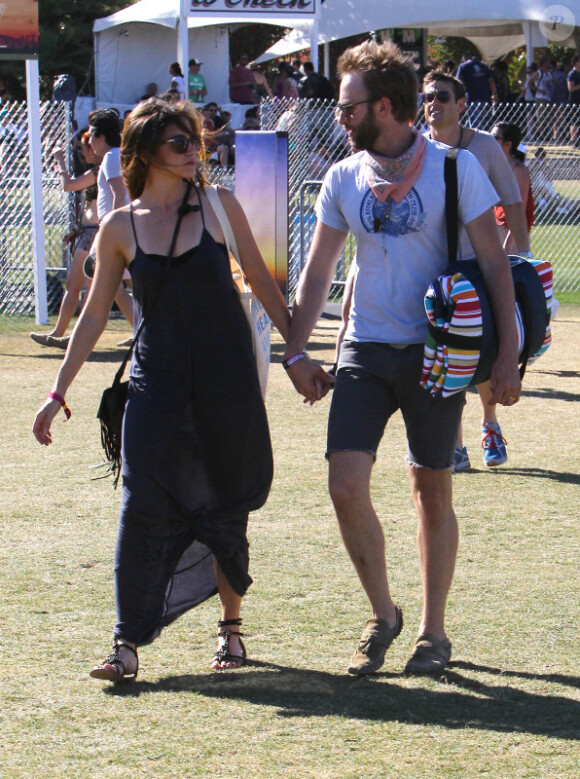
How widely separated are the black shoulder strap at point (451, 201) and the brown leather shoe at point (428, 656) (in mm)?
1261

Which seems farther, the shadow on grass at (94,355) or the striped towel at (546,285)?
the shadow on grass at (94,355)

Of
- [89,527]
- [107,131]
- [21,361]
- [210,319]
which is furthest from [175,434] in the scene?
[21,361]

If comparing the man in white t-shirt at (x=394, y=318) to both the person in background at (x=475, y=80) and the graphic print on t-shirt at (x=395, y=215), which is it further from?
the person in background at (x=475, y=80)

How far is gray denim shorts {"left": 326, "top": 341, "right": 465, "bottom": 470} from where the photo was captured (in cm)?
387

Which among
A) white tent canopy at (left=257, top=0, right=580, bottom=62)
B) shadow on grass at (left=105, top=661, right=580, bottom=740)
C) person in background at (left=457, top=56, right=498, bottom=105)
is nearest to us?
shadow on grass at (left=105, top=661, right=580, bottom=740)

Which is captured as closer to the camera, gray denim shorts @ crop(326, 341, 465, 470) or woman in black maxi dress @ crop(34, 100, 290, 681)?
woman in black maxi dress @ crop(34, 100, 290, 681)

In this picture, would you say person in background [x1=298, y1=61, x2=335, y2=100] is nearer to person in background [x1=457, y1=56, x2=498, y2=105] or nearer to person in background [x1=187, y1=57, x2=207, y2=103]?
person in background [x1=457, y1=56, x2=498, y2=105]

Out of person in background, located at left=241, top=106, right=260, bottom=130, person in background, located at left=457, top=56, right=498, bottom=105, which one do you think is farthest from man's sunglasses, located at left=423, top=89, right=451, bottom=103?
person in background, located at left=241, top=106, right=260, bottom=130

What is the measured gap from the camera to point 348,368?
3967mm

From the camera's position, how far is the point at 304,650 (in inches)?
162

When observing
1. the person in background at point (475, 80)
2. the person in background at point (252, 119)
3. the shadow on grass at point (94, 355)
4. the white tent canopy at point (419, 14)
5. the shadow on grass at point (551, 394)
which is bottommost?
the shadow on grass at point (551, 394)

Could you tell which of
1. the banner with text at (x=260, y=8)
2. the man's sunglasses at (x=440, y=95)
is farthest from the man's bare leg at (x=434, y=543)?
the banner with text at (x=260, y=8)

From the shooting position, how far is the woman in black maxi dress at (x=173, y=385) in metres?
3.77

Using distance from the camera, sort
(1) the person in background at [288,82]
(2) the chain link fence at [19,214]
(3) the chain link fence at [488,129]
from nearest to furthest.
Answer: (2) the chain link fence at [19,214]
(3) the chain link fence at [488,129]
(1) the person in background at [288,82]
